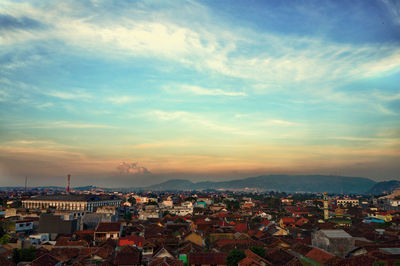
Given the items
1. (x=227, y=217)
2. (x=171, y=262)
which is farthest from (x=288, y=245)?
(x=227, y=217)

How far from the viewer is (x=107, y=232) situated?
40.3 metres

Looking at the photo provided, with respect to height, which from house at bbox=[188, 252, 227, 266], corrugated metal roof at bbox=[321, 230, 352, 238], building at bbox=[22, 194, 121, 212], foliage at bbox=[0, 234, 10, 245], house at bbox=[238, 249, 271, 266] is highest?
corrugated metal roof at bbox=[321, 230, 352, 238]

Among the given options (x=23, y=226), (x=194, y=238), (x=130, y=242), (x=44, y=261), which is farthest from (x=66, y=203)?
(x=44, y=261)

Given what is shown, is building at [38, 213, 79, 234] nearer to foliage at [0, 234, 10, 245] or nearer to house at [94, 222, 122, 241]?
foliage at [0, 234, 10, 245]

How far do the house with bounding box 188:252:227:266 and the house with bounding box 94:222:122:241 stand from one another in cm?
1473

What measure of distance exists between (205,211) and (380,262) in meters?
60.7

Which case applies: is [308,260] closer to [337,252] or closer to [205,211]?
[337,252]

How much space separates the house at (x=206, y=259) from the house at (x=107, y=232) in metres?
14.7

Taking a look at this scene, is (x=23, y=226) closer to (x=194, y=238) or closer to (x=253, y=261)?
(x=194, y=238)

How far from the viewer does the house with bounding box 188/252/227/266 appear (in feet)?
93.1

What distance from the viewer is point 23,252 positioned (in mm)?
28594

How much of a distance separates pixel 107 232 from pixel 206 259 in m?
16.5

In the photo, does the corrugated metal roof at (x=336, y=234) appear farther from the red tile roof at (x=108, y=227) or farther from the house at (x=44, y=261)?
the house at (x=44, y=261)

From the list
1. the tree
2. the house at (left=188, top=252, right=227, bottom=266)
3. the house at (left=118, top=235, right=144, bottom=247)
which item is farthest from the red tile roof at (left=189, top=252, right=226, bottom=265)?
the house at (left=118, top=235, right=144, bottom=247)
